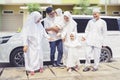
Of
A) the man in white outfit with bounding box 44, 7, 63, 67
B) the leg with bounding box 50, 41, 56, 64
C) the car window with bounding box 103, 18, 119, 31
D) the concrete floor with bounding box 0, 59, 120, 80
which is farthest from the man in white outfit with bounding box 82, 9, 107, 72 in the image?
the car window with bounding box 103, 18, 119, 31

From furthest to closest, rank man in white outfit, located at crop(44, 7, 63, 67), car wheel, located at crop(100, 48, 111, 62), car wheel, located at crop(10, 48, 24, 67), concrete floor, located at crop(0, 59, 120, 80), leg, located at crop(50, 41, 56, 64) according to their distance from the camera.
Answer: car wheel, located at crop(100, 48, 111, 62), car wheel, located at crop(10, 48, 24, 67), leg, located at crop(50, 41, 56, 64), man in white outfit, located at crop(44, 7, 63, 67), concrete floor, located at crop(0, 59, 120, 80)

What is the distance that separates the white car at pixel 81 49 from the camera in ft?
35.0

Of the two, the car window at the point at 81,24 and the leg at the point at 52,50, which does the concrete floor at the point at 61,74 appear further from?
the car window at the point at 81,24

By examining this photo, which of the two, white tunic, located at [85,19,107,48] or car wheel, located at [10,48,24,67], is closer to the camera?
white tunic, located at [85,19,107,48]

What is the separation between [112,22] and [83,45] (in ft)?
5.17

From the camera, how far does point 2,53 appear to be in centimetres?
1070

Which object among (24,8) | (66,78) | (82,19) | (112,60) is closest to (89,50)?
(66,78)

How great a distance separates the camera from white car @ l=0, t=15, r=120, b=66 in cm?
1067

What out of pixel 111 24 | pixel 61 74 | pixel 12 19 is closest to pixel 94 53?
pixel 61 74

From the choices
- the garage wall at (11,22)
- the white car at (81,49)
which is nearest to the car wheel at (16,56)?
the white car at (81,49)

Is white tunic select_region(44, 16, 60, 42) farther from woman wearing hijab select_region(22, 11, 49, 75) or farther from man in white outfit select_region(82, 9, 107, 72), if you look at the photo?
man in white outfit select_region(82, 9, 107, 72)

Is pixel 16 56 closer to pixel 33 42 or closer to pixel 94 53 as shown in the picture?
pixel 33 42

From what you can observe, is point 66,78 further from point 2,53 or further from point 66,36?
point 2,53

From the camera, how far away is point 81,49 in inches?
431
